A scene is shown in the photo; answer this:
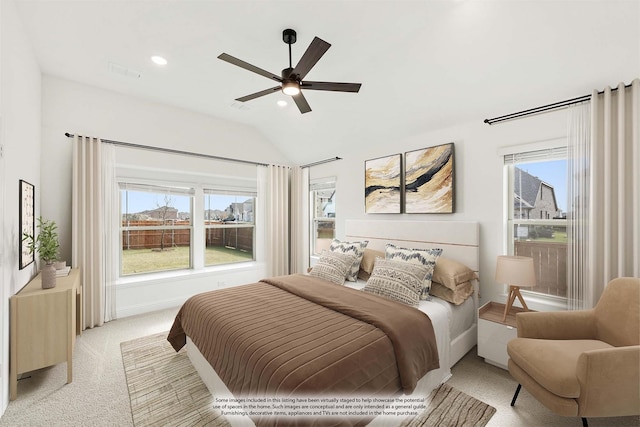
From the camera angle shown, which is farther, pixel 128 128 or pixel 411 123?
pixel 128 128

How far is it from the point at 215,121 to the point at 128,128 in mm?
1173

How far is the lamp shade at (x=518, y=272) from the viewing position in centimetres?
219

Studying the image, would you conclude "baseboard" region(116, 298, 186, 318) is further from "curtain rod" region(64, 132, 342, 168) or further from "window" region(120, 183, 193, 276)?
"curtain rod" region(64, 132, 342, 168)

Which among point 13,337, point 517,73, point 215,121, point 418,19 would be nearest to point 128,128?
point 215,121

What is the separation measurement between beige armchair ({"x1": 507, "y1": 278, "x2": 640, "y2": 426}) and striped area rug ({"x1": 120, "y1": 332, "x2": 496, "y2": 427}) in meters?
0.38

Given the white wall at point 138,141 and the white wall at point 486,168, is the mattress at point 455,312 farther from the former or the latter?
the white wall at point 138,141

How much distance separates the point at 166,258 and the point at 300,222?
2.33 metres

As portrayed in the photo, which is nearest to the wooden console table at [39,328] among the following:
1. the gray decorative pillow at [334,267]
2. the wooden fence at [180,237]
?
the wooden fence at [180,237]

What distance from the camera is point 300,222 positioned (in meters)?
5.00

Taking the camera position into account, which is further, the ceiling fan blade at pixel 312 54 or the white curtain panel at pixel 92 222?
the white curtain panel at pixel 92 222

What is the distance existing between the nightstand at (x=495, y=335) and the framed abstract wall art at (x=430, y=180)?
1.17 metres

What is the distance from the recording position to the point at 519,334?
202cm

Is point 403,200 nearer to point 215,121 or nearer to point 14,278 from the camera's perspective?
point 215,121

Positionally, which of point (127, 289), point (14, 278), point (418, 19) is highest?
point (418, 19)
